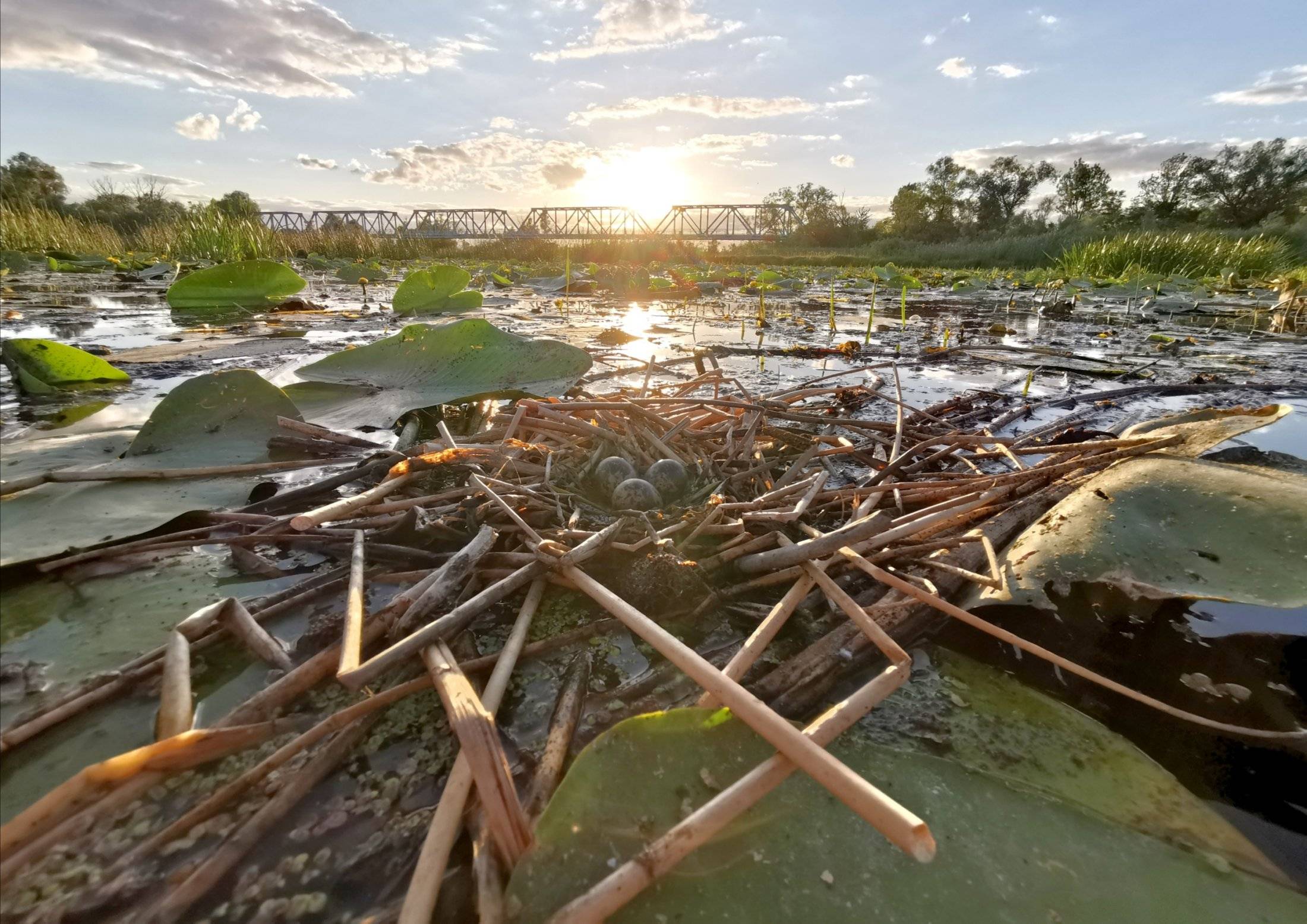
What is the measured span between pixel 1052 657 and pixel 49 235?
1685cm

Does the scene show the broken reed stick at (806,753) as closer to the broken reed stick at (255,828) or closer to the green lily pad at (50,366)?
the broken reed stick at (255,828)

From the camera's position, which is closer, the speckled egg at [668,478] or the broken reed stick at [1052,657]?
the broken reed stick at [1052,657]

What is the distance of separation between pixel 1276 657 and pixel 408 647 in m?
1.39

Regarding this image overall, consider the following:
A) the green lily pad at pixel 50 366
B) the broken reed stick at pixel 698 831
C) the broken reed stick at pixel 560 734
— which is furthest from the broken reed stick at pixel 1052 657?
the green lily pad at pixel 50 366

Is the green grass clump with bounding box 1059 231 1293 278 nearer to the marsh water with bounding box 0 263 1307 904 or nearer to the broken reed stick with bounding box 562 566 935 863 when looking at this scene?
the marsh water with bounding box 0 263 1307 904

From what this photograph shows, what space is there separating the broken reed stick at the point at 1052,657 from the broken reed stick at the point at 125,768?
95cm

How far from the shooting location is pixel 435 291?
377 centimetres

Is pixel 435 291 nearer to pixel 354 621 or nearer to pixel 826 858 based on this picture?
pixel 354 621

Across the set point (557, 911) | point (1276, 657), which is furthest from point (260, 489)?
point (1276, 657)

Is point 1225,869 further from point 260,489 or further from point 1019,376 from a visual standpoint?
point 1019,376

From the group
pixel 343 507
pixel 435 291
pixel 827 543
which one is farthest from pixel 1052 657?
pixel 435 291

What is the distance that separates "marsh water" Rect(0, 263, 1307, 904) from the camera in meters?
0.78

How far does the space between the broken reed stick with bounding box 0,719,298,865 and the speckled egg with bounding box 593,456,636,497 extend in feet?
2.86

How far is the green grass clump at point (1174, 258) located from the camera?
38.9ft
